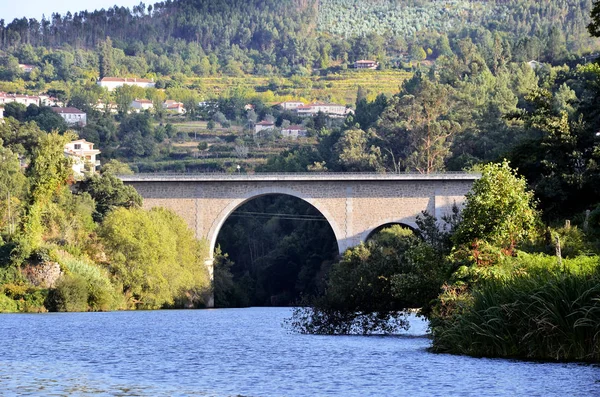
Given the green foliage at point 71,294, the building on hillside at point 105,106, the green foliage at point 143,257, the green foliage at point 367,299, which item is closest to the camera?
the green foliage at point 367,299

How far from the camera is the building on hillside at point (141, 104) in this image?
6283 inches

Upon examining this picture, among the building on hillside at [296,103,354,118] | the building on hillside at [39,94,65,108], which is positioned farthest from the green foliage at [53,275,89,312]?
the building on hillside at [296,103,354,118]

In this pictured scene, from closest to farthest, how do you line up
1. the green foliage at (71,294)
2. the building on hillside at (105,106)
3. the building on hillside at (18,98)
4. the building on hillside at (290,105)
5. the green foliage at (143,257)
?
Result: the green foliage at (71,294) < the green foliage at (143,257) < the building on hillside at (18,98) < the building on hillside at (105,106) < the building on hillside at (290,105)

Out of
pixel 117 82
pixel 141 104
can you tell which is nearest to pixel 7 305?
pixel 141 104

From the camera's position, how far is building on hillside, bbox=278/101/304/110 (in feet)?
559

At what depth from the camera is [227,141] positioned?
138 metres

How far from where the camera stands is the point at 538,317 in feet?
77.5

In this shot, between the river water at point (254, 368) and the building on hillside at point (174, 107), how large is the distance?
123 metres

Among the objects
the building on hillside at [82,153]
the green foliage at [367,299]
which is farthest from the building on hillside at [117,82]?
the green foliage at [367,299]

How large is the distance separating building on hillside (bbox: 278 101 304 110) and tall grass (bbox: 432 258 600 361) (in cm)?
14438

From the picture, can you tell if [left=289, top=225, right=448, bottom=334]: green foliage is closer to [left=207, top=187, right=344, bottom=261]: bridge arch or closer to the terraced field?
[left=207, top=187, right=344, bottom=261]: bridge arch

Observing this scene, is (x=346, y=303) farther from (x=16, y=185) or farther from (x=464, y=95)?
(x=464, y=95)

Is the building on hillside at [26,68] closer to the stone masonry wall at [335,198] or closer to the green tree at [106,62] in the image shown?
the green tree at [106,62]

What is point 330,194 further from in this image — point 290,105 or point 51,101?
point 290,105
